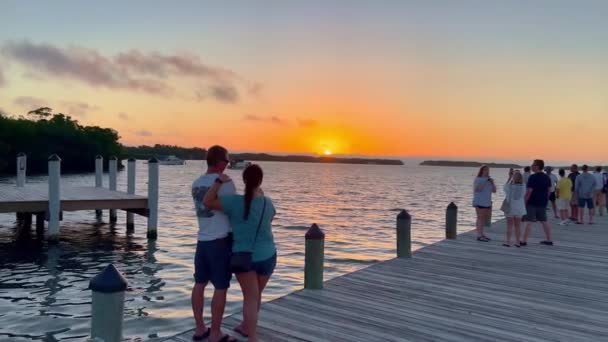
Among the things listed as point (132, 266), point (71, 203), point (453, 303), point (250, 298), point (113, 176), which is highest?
point (113, 176)

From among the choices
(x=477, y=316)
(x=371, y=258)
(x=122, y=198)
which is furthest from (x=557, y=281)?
(x=122, y=198)

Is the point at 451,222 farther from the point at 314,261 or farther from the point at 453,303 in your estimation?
the point at 314,261

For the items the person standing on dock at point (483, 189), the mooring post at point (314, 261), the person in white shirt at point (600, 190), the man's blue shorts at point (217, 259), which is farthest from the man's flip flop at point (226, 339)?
the person in white shirt at point (600, 190)

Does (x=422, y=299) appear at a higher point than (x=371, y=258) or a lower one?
higher

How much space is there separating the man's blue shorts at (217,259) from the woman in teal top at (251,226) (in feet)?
0.40

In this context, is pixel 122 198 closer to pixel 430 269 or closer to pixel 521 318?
pixel 430 269

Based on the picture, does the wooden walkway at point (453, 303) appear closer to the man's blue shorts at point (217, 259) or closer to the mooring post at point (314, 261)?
the mooring post at point (314, 261)

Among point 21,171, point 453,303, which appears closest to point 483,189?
point 453,303

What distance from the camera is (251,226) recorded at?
4.85m

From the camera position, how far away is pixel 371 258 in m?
17.2

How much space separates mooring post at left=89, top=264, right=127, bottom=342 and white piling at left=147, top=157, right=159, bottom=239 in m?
13.1

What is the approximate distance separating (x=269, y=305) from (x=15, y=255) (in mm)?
12932

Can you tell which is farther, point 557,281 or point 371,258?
point 371,258

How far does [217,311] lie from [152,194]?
1346 cm
